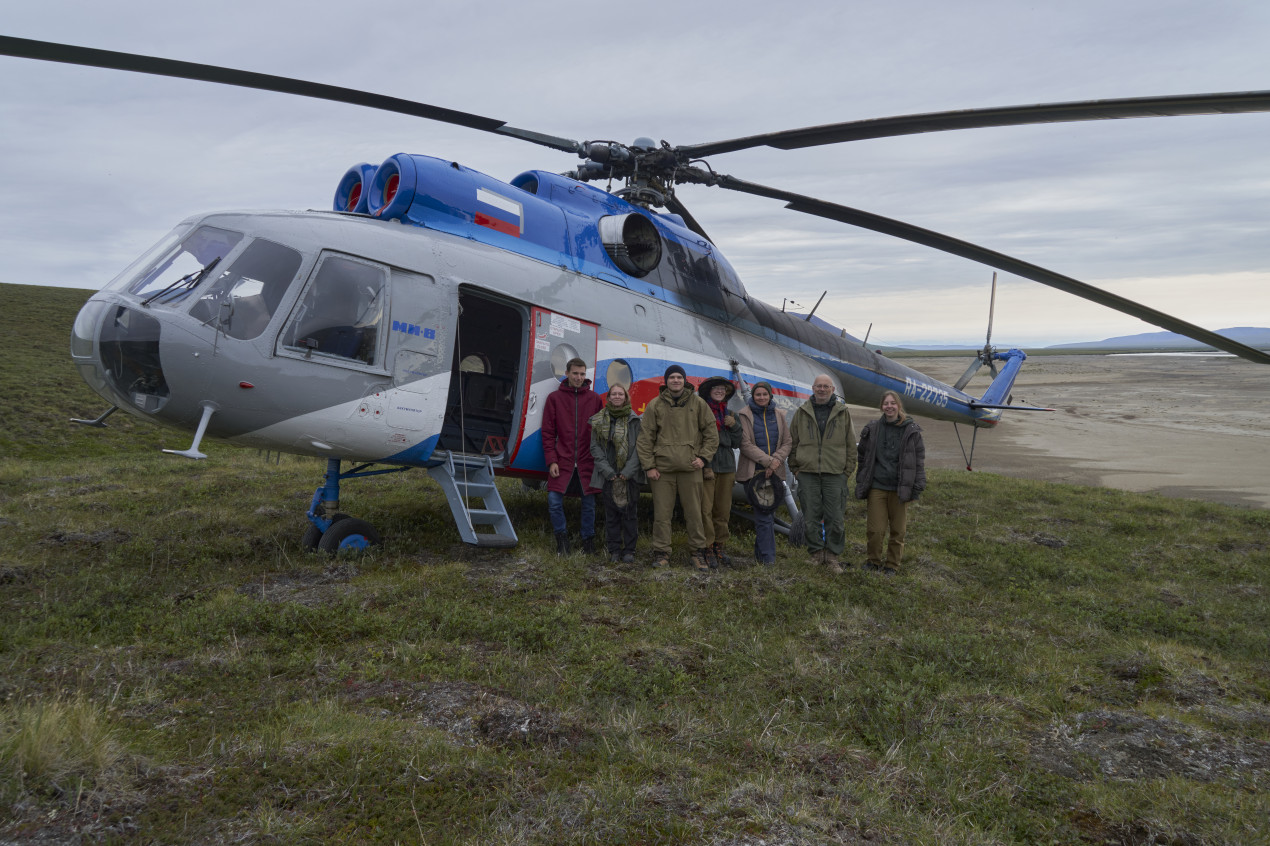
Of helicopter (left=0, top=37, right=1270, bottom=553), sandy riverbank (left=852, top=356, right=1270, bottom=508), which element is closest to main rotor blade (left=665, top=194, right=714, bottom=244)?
helicopter (left=0, top=37, right=1270, bottom=553)

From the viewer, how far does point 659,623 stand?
5.62m

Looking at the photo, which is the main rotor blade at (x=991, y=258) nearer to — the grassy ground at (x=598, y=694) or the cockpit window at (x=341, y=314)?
the grassy ground at (x=598, y=694)

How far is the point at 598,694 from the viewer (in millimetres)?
4344

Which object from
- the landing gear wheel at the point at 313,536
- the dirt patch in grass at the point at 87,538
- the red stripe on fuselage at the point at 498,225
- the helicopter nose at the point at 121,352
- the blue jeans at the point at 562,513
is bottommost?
the dirt patch in grass at the point at 87,538

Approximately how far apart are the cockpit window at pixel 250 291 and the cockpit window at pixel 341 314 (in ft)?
0.64

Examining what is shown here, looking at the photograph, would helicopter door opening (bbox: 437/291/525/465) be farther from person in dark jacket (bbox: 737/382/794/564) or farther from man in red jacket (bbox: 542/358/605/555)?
person in dark jacket (bbox: 737/382/794/564)

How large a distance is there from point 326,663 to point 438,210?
4351 millimetres

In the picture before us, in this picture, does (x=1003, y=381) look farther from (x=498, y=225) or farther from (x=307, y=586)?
(x=307, y=586)

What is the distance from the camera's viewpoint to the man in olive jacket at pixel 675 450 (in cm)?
714

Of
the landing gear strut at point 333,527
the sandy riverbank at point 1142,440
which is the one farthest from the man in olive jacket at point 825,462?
the sandy riverbank at point 1142,440

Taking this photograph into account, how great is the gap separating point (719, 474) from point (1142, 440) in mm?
23867

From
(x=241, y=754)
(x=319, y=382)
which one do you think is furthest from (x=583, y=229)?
(x=241, y=754)

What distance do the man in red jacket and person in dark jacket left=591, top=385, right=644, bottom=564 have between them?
0.34ft

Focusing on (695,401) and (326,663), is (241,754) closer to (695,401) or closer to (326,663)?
(326,663)
